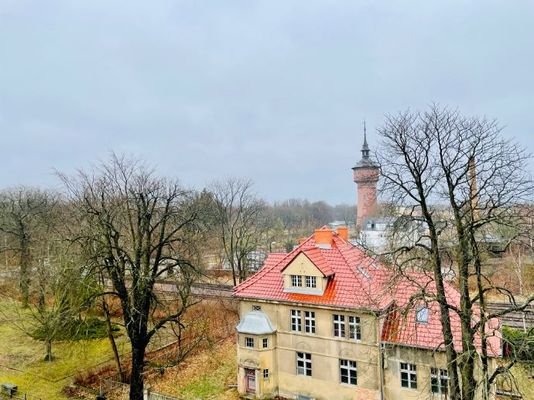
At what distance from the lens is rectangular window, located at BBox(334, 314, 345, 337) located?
21359mm

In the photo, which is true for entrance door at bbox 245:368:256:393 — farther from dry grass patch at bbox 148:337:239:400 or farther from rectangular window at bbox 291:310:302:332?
rectangular window at bbox 291:310:302:332

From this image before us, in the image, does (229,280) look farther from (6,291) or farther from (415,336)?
(415,336)

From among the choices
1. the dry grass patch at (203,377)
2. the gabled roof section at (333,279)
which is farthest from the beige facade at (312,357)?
the dry grass patch at (203,377)

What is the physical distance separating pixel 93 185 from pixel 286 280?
458 inches

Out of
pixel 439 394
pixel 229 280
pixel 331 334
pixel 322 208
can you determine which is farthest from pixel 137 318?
pixel 322 208

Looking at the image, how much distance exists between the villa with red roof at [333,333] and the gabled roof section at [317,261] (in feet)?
0.18

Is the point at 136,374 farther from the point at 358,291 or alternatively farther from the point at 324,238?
the point at 324,238

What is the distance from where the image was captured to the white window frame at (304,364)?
22.4m

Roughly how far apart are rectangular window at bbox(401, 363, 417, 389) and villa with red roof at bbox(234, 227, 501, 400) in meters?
0.04

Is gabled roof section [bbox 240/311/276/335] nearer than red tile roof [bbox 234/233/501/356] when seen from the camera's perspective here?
No

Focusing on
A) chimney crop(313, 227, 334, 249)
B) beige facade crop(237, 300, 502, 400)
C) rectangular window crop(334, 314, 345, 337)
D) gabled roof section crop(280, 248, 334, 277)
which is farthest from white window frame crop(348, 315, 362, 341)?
chimney crop(313, 227, 334, 249)

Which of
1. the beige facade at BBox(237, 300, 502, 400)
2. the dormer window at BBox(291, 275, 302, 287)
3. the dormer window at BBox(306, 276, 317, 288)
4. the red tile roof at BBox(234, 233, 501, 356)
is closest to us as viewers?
the red tile roof at BBox(234, 233, 501, 356)

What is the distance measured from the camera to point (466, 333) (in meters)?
13.8

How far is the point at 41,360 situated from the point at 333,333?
713 inches
